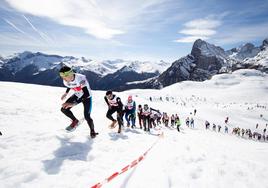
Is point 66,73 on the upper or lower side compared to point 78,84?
upper

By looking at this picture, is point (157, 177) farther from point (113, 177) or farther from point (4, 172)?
point (4, 172)

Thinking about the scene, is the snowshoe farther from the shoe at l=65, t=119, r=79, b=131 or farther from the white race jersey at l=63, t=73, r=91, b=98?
the white race jersey at l=63, t=73, r=91, b=98

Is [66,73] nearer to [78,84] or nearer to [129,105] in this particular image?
[78,84]

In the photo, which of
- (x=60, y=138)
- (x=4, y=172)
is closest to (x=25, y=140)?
(x=60, y=138)

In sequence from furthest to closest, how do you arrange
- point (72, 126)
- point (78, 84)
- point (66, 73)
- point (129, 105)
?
point (129, 105) → point (72, 126) → point (78, 84) → point (66, 73)

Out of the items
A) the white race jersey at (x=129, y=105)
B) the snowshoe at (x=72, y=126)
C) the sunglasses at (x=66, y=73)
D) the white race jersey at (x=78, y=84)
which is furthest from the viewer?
the white race jersey at (x=129, y=105)

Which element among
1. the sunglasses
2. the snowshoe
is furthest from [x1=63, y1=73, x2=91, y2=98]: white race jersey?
the snowshoe

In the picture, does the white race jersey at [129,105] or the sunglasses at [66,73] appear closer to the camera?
the sunglasses at [66,73]

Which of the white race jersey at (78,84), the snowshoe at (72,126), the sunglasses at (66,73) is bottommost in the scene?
the snowshoe at (72,126)

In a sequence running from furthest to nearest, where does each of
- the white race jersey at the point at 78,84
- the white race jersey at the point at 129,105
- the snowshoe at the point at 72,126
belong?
the white race jersey at the point at 129,105, the snowshoe at the point at 72,126, the white race jersey at the point at 78,84

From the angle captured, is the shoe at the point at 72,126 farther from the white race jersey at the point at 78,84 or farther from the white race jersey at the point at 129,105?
the white race jersey at the point at 129,105

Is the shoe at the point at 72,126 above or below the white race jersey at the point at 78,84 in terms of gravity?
below

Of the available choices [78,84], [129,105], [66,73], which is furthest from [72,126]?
[129,105]

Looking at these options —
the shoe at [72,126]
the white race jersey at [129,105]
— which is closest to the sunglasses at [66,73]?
the shoe at [72,126]
